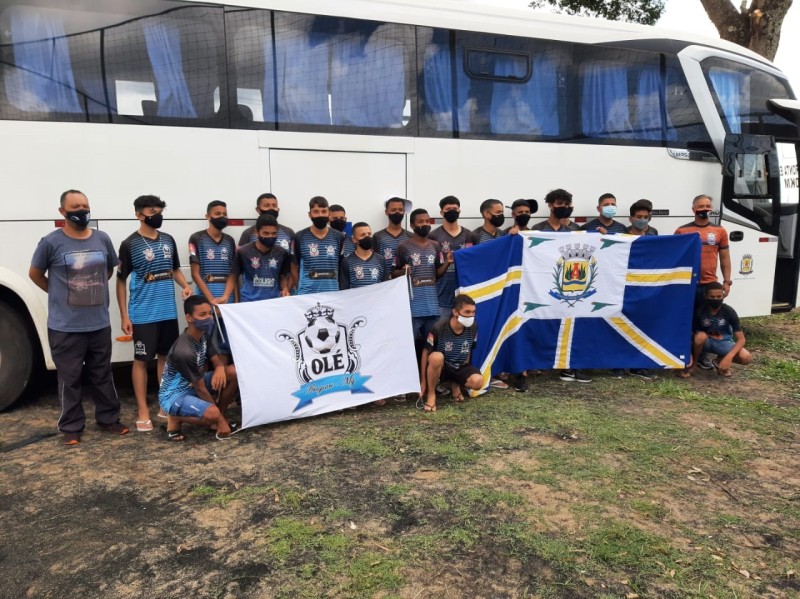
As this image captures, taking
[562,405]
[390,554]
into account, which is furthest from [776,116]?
[390,554]

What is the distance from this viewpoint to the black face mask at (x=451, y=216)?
18.3 ft

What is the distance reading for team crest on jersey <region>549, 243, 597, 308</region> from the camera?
229 inches

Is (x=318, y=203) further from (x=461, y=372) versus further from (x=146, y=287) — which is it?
(x=461, y=372)

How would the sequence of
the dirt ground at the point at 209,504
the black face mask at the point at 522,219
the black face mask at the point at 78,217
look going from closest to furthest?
the dirt ground at the point at 209,504 → the black face mask at the point at 78,217 → the black face mask at the point at 522,219

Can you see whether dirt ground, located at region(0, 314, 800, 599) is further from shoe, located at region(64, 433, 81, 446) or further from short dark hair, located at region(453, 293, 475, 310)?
short dark hair, located at region(453, 293, 475, 310)

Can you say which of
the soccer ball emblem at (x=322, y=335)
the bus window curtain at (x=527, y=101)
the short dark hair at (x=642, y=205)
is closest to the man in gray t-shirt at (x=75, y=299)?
the soccer ball emblem at (x=322, y=335)

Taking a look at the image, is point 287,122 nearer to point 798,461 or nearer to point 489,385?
point 489,385

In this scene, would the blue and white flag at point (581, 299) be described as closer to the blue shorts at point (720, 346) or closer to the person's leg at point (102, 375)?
the blue shorts at point (720, 346)

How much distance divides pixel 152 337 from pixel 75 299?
682 mm

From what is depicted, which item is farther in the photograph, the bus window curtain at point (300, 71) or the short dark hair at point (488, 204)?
the short dark hair at point (488, 204)

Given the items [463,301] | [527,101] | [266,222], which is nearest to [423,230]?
[463,301]

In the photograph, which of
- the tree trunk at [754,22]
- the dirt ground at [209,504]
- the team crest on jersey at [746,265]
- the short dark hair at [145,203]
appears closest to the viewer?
the dirt ground at [209,504]

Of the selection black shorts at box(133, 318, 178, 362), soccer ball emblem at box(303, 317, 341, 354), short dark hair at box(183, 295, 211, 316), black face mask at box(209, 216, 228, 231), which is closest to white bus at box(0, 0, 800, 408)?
black face mask at box(209, 216, 228, 231)

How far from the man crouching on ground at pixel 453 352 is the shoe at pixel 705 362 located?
287 cm
